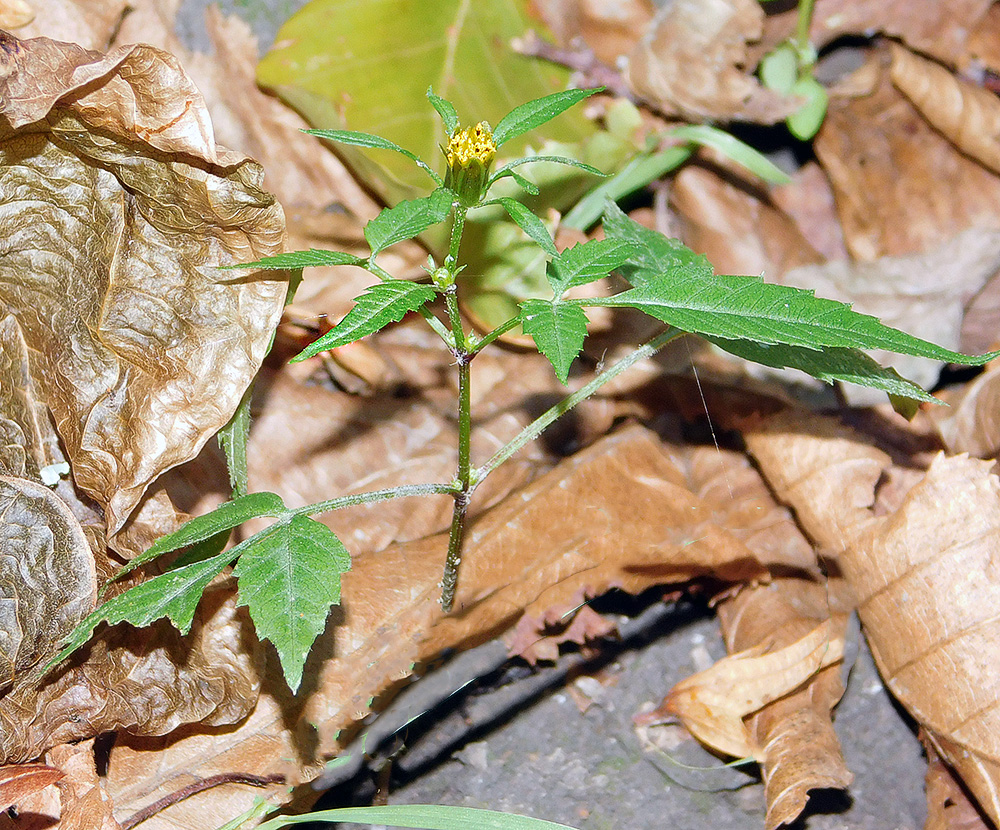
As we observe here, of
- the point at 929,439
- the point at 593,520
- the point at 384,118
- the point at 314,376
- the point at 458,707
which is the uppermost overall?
the point at 384,118

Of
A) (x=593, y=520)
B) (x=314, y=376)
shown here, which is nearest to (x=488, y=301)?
(x=314, y=376)

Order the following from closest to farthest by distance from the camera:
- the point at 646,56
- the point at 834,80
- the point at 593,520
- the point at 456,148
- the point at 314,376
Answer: the point at 456,148, the point at 593,520, the point at 314,376, the point at 646,56, the point at 834,80

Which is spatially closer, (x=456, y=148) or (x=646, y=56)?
(x=456, y=148)

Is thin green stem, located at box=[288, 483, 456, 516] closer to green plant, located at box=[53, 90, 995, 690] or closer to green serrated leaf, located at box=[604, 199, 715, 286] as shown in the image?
green plant, located at box=[53, 90, 995, 690]

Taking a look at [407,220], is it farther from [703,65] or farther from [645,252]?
[703,65]

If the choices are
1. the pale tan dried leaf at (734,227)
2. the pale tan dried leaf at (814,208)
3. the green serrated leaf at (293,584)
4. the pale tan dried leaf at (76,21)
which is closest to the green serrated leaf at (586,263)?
the green serrated leaf at (293,584)

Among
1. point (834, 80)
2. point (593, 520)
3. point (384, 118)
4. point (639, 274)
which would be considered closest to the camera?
point (639, 274)

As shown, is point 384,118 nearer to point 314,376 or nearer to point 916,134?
point 314,376

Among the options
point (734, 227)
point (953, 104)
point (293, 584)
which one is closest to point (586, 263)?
point (293, 584)
